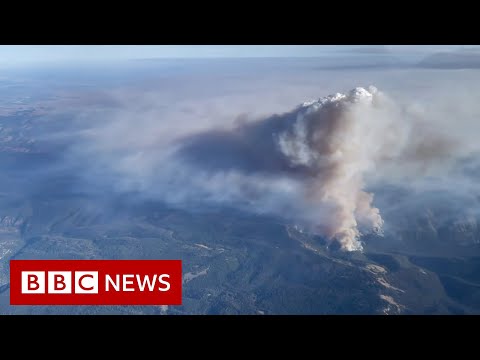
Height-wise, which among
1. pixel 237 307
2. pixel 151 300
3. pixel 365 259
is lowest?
pixel 237 307

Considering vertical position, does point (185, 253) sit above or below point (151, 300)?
below

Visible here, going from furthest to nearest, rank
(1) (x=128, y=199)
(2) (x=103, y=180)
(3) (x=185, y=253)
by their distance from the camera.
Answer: (2) (x=103, y=180), (1) (x=128, y=199), (3) (x=185, y=253)

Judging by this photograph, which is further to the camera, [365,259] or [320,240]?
[320,240]

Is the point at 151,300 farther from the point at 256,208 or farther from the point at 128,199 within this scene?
the point at 128,199

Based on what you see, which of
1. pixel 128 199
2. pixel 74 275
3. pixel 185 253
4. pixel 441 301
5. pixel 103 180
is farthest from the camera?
pixel 103 180

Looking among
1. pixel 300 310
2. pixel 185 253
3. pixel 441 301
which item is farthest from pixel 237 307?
pixel 441 301

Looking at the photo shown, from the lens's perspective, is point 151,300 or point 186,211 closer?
point 151,300

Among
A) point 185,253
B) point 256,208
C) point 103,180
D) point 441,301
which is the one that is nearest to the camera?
point 441,301

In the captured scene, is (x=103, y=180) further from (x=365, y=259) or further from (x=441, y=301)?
(x=441, y=301)

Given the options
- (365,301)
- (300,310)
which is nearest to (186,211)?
(300,310)
